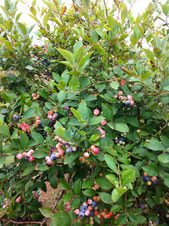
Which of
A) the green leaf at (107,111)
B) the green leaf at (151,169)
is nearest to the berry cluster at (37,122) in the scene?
the green leaf at (107,111)

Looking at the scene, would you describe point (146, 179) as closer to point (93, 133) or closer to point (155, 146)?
point (155, 146)

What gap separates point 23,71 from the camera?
1215 millimetres

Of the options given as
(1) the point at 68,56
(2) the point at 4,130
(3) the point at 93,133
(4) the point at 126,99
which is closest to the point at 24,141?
(2) the point at 4,130

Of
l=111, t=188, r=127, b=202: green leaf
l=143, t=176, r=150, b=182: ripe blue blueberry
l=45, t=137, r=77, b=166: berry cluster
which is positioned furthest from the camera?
l=143, t=176, r=150, b=182: ripe blue blueberry

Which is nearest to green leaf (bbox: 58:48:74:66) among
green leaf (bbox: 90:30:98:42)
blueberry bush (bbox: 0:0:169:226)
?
blueberry bush (bbox: 0:0:169:226)

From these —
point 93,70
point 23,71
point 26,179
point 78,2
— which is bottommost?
point 26,179

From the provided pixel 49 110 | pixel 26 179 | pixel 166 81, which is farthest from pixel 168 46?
pixel 26 179

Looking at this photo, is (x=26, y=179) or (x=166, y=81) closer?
(x=166, y=81)

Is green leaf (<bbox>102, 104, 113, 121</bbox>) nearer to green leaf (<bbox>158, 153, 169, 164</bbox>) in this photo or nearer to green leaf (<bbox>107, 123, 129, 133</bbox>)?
green leaf (<bbox>107, 123, 129, 133</bbox>)

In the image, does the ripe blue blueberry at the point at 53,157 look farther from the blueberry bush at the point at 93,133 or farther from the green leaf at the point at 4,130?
the green leaf at the point at 4,130

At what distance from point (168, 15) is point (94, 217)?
4.25ft

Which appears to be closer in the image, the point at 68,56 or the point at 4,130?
the point at 68,56

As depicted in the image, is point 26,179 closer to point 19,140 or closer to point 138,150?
point 19,140

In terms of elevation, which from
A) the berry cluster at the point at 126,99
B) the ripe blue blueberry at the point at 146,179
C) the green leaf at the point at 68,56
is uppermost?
the green leaf at the point at 68,56
